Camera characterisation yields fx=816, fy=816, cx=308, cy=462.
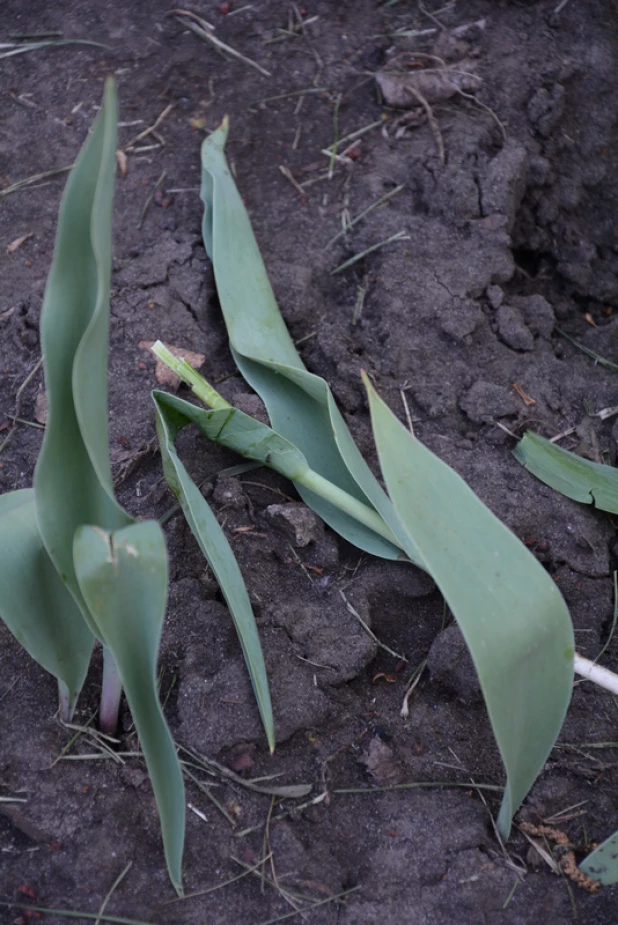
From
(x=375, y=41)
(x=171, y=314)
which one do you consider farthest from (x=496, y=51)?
(x=171, y=314)

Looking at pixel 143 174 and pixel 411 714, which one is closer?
pixel 411 714

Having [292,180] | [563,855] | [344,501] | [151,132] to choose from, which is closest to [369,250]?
[292,180]

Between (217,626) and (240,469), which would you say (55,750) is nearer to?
(217,626)

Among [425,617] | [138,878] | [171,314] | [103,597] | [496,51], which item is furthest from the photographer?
[496,51]

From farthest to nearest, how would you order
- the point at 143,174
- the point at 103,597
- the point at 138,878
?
the point at 143,174 → the point at 138,878 → the point at 103,597

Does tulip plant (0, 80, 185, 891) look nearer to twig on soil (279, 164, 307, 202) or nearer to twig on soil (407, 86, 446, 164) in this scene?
twig on soil (279, 164, 307, 202)

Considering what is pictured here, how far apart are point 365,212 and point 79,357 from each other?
118cm

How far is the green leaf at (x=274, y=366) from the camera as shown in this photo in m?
1.29

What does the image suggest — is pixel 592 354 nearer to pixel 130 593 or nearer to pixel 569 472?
pixel 569 472

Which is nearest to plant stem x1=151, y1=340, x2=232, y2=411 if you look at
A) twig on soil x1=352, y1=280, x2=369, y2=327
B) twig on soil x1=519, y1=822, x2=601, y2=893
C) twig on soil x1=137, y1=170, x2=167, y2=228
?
twig on soil x1=352, y1=280, x2=369, y2=327

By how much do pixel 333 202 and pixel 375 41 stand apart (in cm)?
53

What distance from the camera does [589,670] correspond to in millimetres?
1065

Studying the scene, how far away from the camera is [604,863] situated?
3.41ft

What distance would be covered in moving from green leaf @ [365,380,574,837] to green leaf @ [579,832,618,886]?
0.30 m
